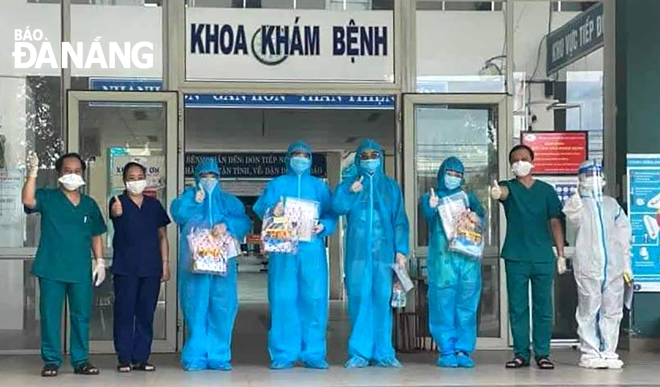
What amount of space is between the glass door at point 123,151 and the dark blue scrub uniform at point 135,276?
1.07 metres

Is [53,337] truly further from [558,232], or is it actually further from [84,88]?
[558,232]

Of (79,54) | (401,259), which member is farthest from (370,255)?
(79,54)

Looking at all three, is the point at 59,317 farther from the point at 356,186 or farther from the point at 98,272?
the point at 356,186

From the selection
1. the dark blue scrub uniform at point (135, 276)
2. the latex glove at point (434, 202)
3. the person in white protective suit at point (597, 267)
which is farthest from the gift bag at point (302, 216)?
the person in white protective suit at point (597, 267)

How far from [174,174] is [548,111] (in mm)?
3420

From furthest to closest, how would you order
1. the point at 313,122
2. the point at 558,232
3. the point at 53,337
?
1. the point at 313,122
2. the point at 558,232
3. the point at 53,337

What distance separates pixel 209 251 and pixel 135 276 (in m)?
0.58

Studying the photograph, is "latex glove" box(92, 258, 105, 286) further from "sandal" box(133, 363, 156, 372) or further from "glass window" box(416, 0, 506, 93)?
"glass window" box(416, 0, 506, 93)

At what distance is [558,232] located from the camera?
23.9ft

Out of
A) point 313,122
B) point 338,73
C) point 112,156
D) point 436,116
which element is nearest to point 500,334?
point 436,116

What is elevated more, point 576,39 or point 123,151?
point 576,39

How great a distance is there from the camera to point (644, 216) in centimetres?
832

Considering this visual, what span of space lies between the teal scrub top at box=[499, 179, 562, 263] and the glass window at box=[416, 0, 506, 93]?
169 centimetres

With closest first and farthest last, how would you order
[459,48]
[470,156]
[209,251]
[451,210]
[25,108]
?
1. [209,251]
2. [451,210]
3. [25,108]
4. [470,156]
5. [459,48]
